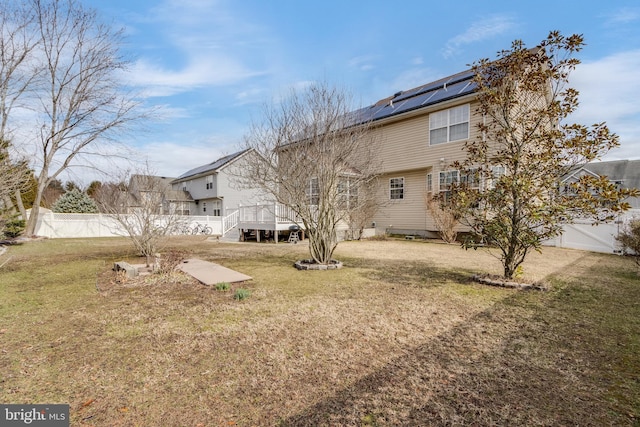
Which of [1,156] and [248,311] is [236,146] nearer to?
[1,156]

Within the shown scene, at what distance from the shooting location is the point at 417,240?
14570mm

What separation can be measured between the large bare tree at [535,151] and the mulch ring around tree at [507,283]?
212 millimetres

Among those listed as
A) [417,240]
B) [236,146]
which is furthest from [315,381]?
[417,240]

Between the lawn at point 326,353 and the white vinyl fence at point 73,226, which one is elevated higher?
the white vinyl fence at point 73,226

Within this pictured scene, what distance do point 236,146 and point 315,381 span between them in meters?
9.21

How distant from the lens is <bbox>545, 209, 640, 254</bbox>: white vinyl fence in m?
9.98

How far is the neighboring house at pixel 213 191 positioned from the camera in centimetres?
2779

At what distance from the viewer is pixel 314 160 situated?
7586 mm

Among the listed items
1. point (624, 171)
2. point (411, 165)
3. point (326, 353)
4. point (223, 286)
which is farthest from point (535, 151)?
point (624, 171)

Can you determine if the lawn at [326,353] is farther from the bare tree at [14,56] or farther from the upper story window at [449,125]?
the bare tree at [14,56]

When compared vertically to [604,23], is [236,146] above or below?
below

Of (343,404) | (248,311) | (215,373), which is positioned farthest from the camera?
(248,311)

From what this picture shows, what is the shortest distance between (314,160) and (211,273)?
140 inches

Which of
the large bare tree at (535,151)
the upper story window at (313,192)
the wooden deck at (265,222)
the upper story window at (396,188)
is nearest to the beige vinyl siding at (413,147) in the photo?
the upper story window at (396,188)
